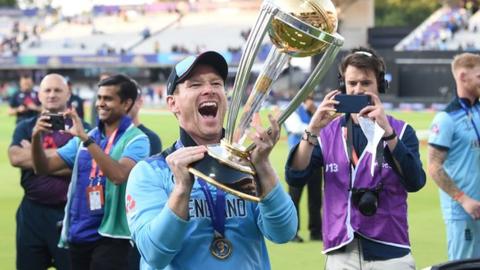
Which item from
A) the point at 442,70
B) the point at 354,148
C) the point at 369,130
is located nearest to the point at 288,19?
the point at 369,130

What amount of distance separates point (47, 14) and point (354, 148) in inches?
3166

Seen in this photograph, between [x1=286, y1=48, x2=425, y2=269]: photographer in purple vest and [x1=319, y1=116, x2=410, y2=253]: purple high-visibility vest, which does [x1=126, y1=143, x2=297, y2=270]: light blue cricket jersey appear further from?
[x1=319, y1=116, x2=410, y2=253]: purple high-visibility vest

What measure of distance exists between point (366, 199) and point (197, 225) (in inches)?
74.6

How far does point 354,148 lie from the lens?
5238mm

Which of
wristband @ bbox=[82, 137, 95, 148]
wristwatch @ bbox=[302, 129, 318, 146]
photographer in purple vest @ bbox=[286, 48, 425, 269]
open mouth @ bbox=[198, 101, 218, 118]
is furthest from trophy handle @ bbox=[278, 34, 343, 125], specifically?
wristband @ bbox=[82, 137, 95, 148]

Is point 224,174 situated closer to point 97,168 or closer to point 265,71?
point 265,71

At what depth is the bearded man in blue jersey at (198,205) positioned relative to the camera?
314 cm

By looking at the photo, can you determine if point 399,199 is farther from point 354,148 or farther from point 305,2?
point 305,2

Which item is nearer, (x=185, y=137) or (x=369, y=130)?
(x=185, y=137)

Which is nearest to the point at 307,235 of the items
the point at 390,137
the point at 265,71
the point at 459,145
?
the point at 459,145

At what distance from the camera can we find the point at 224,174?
9.82 ft

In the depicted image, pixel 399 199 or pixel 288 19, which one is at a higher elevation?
pixel 288 19

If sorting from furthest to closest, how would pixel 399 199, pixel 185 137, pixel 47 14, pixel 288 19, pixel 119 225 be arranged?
1. pixel 47 14
2. pixel 119 225
3. pixel 399 199
4. pixel 185 137
5. pixel 288 19

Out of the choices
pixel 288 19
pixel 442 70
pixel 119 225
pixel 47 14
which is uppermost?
pixel 47 14
